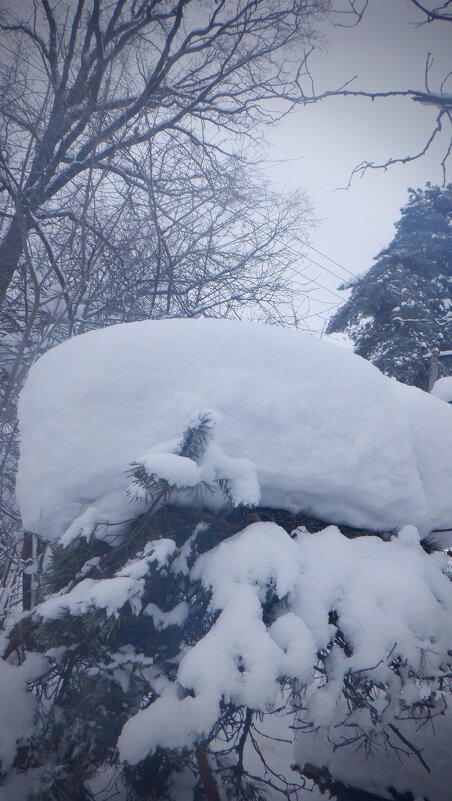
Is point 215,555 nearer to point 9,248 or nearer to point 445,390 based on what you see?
point 445,390

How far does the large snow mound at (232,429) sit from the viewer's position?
52.6 inches

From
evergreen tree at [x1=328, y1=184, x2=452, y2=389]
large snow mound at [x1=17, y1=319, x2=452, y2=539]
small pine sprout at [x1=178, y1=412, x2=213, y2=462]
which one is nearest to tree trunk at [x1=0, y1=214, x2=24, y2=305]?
large snow mound at [x1=17, y1=319, x2=452, y2=539]

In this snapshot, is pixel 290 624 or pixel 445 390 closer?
pixel 290 624

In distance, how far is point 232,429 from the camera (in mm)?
1434

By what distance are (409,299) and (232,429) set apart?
42.9ft

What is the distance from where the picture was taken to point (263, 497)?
4.79ft

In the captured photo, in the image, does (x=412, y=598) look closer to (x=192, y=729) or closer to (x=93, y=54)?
(x=192, y=729)

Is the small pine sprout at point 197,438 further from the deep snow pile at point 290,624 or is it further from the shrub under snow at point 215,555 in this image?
the deep snow pile at point 290,624

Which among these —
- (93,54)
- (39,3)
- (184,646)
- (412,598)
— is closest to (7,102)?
(93,54)

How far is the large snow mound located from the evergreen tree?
34.7 feet

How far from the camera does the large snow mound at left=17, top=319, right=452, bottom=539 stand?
52.6 inches

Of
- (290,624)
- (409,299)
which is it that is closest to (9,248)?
(290,624)

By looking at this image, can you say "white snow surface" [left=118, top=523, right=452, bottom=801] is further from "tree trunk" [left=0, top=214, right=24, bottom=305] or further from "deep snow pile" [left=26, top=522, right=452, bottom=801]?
"tree trunk" [left=0, top=214, right=24, bottom=305]

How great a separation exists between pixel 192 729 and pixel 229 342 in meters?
1.27
